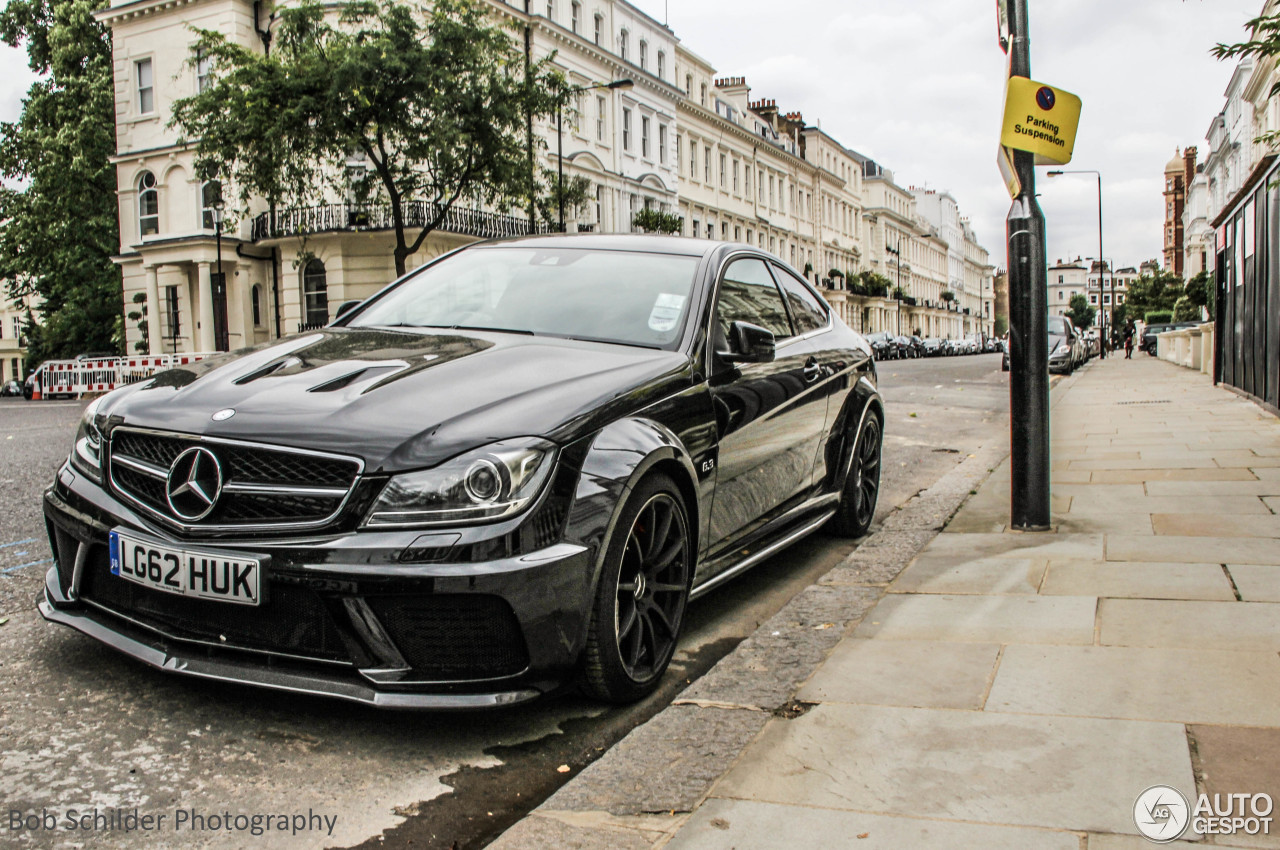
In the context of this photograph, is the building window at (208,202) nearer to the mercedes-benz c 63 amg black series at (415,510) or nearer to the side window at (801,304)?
the side window at (801,304)

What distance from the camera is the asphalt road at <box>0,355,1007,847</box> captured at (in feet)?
8.11

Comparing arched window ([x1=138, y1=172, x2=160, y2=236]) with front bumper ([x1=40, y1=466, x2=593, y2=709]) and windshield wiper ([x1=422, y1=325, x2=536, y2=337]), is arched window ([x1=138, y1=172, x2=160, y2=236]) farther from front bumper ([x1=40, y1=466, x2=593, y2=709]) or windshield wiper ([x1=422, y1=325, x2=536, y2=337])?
front bumper ([x1=40, y1=466, x2=593, y2=709])

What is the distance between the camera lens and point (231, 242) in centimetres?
3547

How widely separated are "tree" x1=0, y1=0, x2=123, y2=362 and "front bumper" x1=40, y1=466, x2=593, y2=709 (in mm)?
41503

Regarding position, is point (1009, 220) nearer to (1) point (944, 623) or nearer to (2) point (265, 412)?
(1) point (944, 623)

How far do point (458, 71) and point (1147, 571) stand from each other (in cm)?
2338

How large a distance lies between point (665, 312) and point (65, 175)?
41.5 metres

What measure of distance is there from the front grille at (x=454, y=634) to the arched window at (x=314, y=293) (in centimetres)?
3493

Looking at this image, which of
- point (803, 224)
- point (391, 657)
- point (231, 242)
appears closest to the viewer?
point (391, 657)

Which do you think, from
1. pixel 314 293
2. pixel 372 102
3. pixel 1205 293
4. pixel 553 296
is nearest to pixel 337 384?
pixel 553 296

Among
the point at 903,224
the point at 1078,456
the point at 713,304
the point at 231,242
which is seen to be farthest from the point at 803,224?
the point at 713,304

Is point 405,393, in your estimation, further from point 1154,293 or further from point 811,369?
point 1154,293

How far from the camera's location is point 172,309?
37.8m

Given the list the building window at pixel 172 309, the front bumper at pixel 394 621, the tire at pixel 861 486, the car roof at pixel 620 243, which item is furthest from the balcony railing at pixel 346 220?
the front bumper at pixel 394 621
